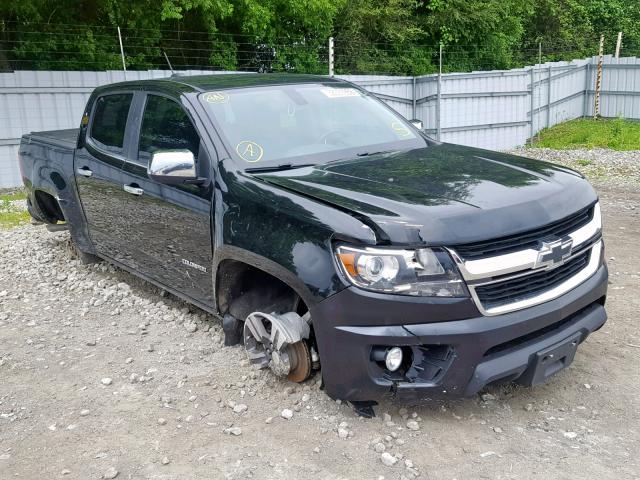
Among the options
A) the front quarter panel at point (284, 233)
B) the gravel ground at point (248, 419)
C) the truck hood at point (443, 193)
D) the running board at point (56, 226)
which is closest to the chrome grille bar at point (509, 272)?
the truck hood at point (443, 193)

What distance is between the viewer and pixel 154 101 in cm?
482

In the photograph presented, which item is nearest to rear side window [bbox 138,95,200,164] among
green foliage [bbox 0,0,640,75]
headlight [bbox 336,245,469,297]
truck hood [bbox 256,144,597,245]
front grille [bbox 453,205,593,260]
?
truck hood [bbox 256,144,597,245]

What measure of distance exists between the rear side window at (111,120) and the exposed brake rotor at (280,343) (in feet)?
6.80

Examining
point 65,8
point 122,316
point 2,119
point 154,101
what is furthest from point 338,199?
point 65,8

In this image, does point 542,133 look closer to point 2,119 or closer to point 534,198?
point 2,119

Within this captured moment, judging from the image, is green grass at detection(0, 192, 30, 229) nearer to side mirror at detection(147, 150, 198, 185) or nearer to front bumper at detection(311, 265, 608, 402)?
side mirror at detection(147, 150, 198, 185)

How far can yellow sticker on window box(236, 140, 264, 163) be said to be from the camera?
4059mm

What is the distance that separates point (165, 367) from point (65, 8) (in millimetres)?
12692

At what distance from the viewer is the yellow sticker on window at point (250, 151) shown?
13.3ft

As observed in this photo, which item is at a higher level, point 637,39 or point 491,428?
point 637,39

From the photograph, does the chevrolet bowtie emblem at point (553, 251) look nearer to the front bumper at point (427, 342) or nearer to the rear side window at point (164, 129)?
the front bumper at point (427, 342)

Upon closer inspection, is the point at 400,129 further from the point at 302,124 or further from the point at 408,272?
the point at 408,272

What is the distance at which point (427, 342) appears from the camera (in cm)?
313

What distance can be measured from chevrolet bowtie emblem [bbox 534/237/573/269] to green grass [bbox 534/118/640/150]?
11908 millimetres
